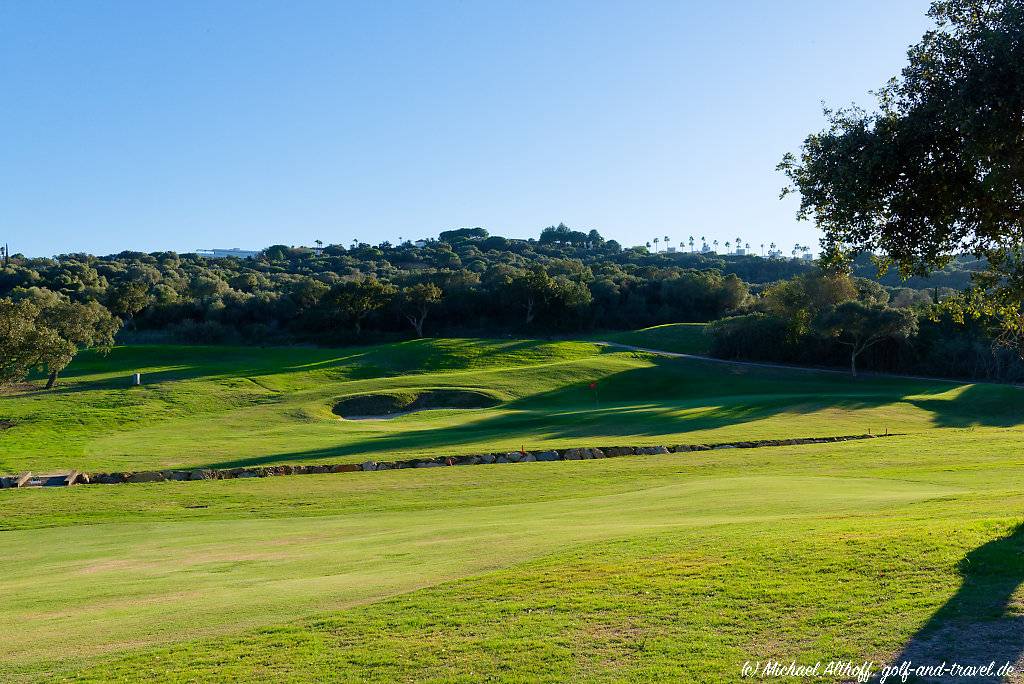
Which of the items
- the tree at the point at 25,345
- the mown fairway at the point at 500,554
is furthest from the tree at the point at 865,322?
the tree at the point at 25,345

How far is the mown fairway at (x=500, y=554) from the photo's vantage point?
844cm

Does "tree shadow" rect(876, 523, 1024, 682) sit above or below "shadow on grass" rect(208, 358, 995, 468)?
above

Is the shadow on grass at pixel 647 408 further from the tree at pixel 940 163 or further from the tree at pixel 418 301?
the tree at pixel 418 301

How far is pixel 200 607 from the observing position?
10930 mm

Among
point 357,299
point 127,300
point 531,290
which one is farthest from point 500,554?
point 127,300

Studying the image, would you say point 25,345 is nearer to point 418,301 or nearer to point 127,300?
point 127,300

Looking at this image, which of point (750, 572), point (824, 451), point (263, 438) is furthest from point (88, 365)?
point (750, 572)

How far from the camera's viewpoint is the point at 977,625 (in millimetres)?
8234

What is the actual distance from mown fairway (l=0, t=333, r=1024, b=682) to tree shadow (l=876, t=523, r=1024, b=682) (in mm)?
47

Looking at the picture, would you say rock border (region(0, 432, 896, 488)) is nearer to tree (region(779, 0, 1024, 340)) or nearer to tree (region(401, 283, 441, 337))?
tree (region(779, 0, 1024, 340))

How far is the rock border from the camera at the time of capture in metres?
25.5

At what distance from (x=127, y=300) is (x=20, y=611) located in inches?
3290

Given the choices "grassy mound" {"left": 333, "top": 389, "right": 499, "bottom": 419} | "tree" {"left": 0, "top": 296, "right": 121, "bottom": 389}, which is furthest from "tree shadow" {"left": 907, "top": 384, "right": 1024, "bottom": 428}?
"tree" {"left": 0, "top": 296, "right": 121, "bottom": 389}

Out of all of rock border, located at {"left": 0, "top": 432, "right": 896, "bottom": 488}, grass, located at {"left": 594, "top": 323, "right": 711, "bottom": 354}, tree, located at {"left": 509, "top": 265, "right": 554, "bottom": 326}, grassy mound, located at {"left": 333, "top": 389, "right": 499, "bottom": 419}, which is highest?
tree, located at {"left": 509, "top": 265, "right": 554, "bottom": 326}
